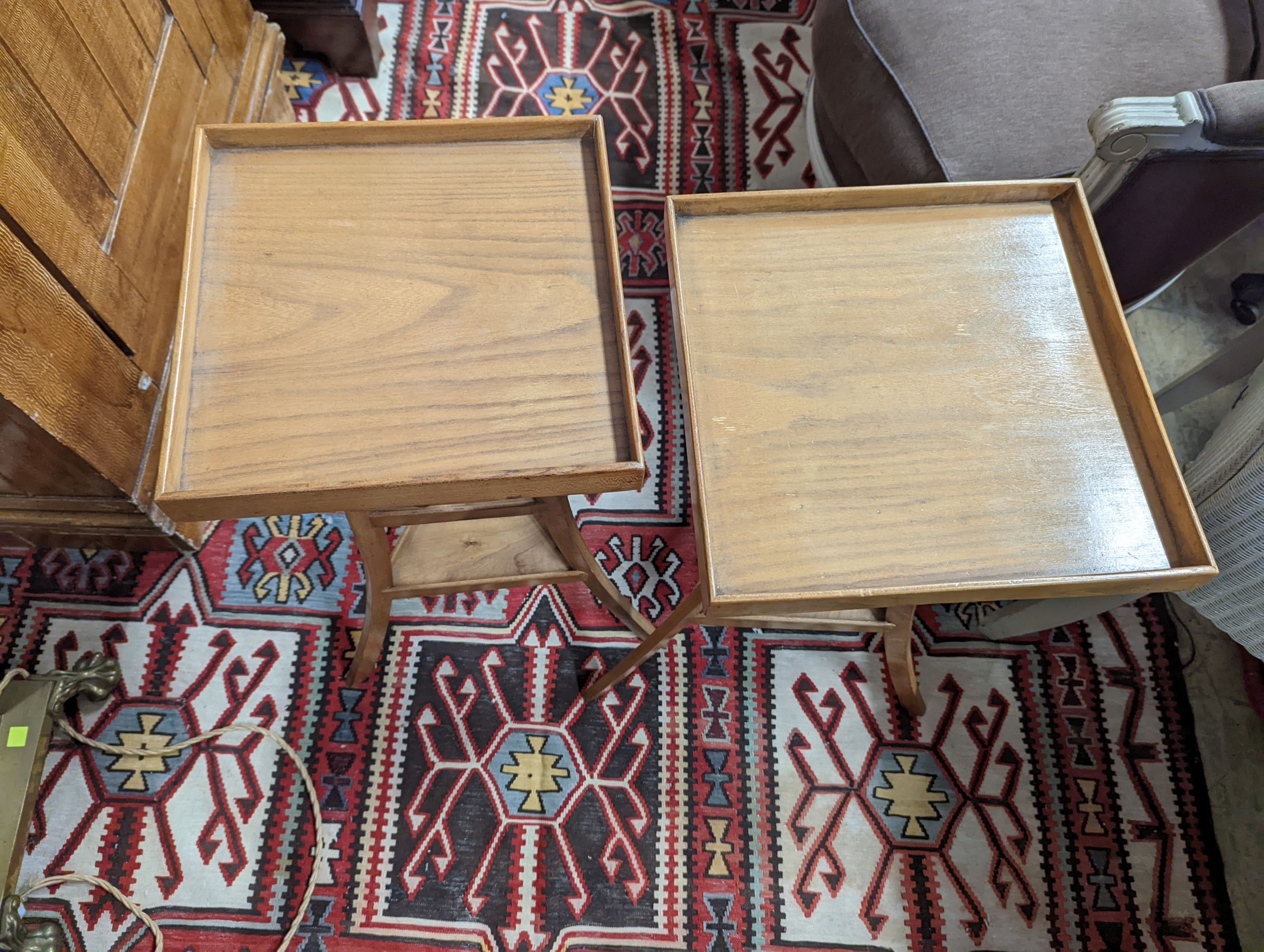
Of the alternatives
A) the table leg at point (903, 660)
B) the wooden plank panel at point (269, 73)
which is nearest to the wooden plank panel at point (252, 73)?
the wooden plank panel at point (269, 73)

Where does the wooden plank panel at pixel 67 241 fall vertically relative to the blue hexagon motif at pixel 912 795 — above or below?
above

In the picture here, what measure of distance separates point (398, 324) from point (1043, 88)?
1.08 metres

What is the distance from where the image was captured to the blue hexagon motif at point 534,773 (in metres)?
1.31

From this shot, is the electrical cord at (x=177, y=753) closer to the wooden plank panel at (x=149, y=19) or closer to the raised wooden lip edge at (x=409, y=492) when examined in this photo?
the raised wooden lip edge at (x=409, y=492)

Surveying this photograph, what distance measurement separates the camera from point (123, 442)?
121 centimetres

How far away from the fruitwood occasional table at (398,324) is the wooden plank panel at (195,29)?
25.2 inches

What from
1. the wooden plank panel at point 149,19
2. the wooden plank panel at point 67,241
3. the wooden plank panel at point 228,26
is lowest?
the wooden plank panel at point 67,241

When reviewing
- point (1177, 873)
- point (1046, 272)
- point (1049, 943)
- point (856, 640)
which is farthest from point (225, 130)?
point (1177, 873)

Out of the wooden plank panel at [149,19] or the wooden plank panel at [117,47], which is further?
the wooden plank panel at [149,19]

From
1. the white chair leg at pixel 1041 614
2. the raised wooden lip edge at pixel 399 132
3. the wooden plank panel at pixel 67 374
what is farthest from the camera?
the white chair leg at pixel 1041 614

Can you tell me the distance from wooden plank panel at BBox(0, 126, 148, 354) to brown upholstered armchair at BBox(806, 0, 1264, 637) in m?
1.18

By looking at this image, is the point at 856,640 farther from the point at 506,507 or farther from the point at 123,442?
the point at 123,442

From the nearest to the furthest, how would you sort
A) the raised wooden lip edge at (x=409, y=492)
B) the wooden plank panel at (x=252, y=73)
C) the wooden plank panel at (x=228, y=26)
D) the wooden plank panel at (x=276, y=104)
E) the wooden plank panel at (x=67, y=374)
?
the raised wooden lip edge at (x=409, y=492) → the wooden plank panel at (x=67, y=374) → the wooden plank panel at (x=228, y=26) → the wooden plank panel at (x=252, y=73) → the wooden plank panel at (x=276, y=104)

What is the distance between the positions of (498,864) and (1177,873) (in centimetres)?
111
